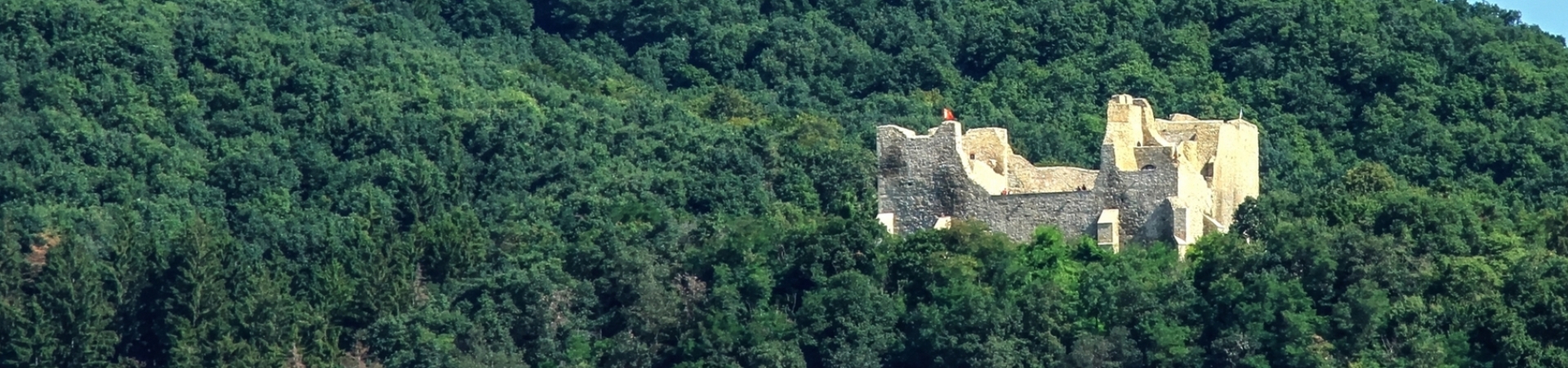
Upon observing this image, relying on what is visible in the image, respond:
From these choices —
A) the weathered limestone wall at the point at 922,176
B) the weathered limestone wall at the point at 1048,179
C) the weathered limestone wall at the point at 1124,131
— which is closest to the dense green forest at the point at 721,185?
the weathered limestone wall at the point at 922,176

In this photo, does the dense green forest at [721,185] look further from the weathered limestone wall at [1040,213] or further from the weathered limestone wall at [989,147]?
the weathered limestone wall at [989,147]

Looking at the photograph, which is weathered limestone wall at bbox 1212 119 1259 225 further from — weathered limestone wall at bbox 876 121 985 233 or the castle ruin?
weathered limestone wall at bbox 876 121 985 233

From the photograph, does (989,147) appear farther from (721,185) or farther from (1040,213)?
(721,185)

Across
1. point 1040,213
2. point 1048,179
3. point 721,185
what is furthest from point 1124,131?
point 721,185

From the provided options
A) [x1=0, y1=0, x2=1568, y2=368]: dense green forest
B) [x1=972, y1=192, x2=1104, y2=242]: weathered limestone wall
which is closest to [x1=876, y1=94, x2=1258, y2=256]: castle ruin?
[x1=972, y1=192, x2=1104, y2=242]: weathered limestone wall

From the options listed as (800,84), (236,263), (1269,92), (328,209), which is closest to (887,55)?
(800,84)

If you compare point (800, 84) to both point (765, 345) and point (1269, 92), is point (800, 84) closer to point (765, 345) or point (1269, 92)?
point (1269, 92)
